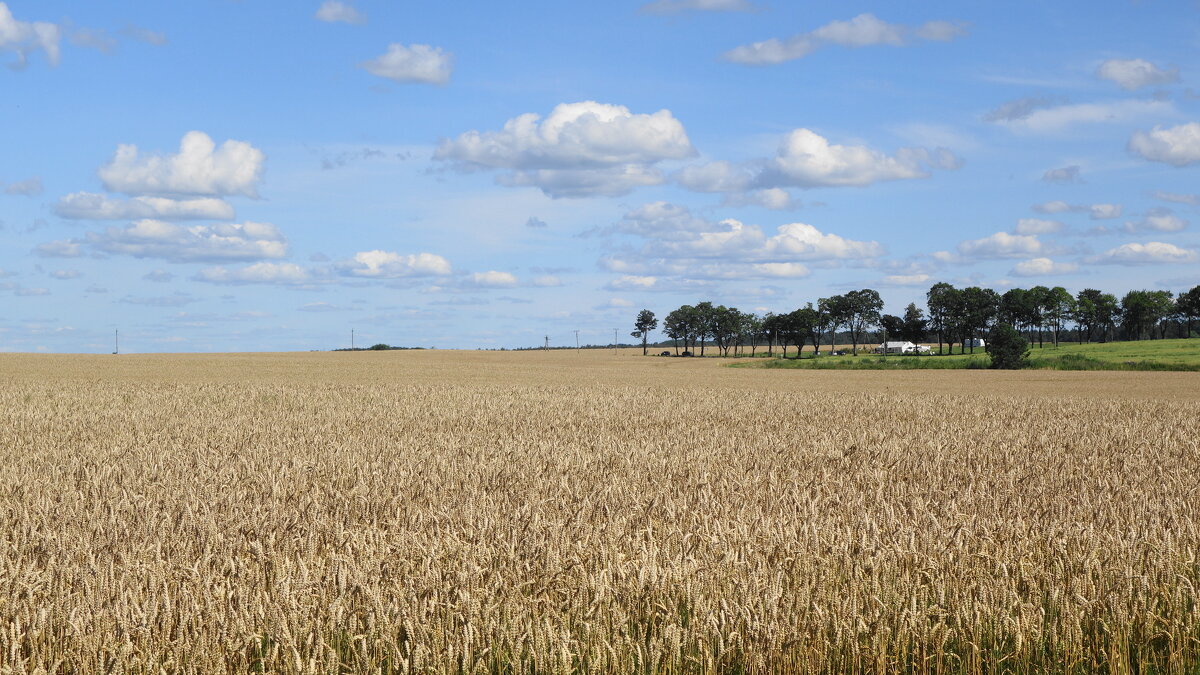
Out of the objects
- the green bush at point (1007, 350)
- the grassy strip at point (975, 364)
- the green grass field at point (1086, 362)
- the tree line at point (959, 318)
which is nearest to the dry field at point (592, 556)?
the green bush at point (1007, 350)

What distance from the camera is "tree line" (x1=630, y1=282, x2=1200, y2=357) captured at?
141 m

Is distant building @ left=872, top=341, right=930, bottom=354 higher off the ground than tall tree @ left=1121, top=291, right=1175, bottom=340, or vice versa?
tall tree @ left=1121, top=291, right=1175, bottom=340

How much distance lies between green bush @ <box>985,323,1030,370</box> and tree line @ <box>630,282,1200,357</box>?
4966cm

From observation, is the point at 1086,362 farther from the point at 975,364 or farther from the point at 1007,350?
the point at 975,364

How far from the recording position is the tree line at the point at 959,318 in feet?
461

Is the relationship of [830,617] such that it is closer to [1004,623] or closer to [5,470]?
[1004,623]

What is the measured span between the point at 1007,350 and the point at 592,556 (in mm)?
76753

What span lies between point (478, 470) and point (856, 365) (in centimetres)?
7696

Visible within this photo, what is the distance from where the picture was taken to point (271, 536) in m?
6.92

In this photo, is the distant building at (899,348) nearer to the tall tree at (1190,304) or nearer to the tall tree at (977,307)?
the tall tree at (977,307)

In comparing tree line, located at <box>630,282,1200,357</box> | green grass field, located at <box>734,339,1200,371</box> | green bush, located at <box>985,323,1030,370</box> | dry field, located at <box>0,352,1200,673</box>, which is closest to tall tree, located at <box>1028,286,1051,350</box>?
tree line, located at <box>630,282,1200,357</box>

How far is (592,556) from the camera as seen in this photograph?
6.51 m

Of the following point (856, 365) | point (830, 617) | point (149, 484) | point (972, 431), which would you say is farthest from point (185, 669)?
point (856, 365)

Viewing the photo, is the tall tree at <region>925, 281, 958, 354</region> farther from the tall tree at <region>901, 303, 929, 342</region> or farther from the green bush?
the green bush
